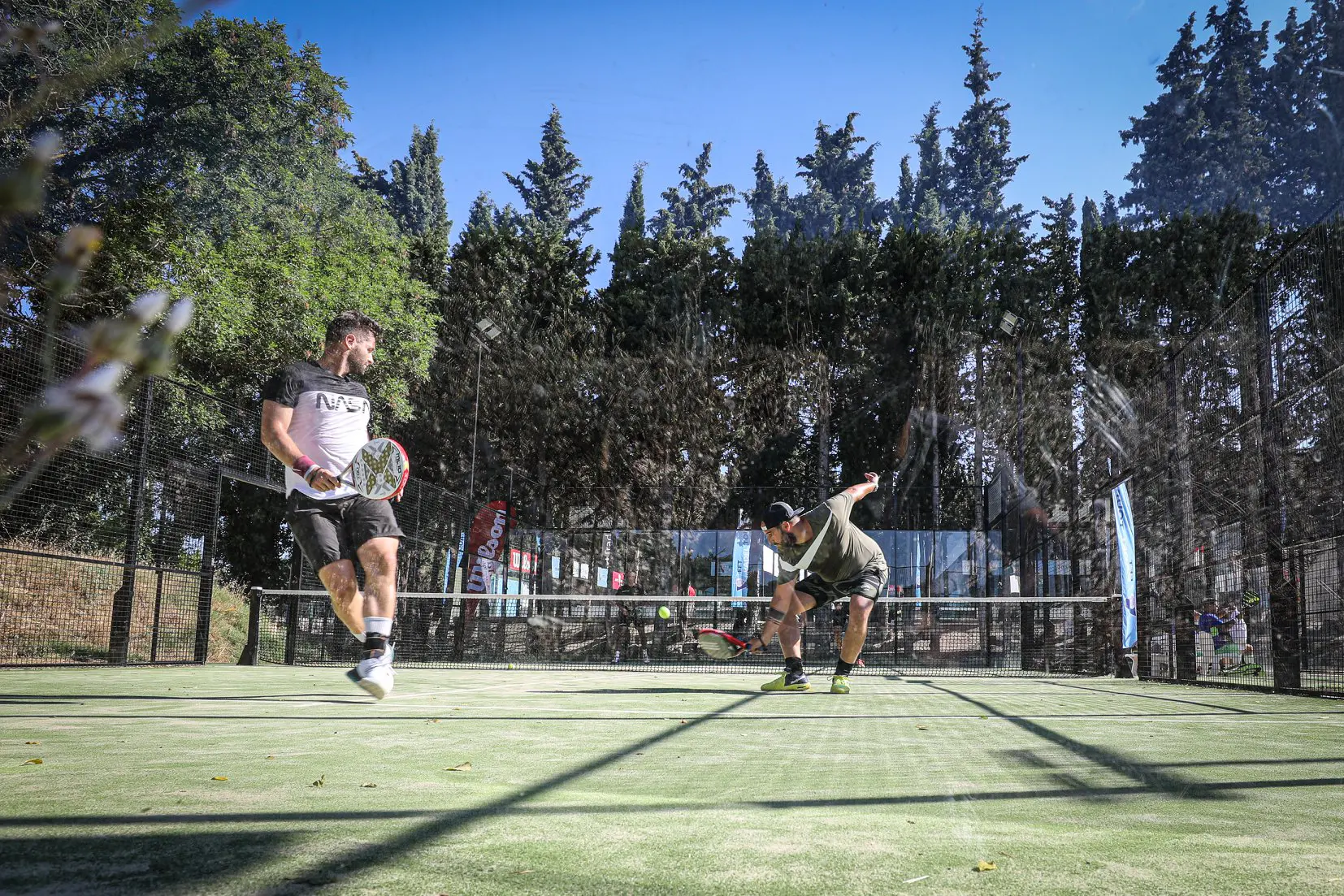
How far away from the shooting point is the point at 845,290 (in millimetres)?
23016

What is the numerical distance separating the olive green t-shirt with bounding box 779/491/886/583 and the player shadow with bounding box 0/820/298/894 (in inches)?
232

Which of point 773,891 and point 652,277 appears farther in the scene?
point 652,277

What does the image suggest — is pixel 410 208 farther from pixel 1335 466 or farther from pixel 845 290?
pixel 1335 466

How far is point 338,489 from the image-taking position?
476 centimetres

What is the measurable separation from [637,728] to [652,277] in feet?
64.8

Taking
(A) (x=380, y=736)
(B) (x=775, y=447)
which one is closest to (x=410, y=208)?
(B) (x=775, y=447)

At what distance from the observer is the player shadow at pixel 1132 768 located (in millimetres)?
3031

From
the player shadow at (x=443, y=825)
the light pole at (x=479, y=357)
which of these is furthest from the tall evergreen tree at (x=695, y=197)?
the player shadow at (x=443, y=825)

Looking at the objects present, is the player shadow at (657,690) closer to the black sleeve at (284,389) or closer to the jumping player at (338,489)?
the jumping player at (338,489)

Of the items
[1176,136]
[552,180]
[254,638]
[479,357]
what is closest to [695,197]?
[552,180]

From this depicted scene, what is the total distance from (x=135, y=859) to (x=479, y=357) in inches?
800

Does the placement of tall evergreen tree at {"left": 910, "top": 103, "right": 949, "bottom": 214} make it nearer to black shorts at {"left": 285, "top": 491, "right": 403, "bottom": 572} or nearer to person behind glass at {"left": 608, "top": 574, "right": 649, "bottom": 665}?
person behind glass at {"left": 608, "top": 574, "right": 649, "bottom": 665}

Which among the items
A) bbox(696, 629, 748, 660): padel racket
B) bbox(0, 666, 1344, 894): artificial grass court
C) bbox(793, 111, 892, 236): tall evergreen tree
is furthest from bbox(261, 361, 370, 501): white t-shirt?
bbox(793, 111, 892, 236): tall evergreen tree

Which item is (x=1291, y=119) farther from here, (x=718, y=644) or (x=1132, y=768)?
(x=1132, y=768)
